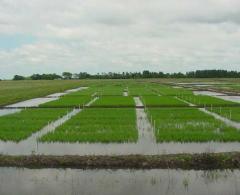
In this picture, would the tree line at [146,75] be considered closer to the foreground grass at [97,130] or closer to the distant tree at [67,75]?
the distant tree at [67,75]

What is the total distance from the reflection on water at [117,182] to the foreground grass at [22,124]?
3761 mm

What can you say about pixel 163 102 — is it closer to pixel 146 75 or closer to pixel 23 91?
pixel 23 91

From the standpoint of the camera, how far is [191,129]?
12.2 m

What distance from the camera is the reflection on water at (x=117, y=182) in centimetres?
617

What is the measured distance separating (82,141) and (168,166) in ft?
11.1

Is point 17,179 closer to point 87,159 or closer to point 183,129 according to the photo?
point 87,159

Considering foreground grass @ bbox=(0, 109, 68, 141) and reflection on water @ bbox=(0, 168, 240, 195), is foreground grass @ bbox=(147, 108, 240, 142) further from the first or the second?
foreground grass @ bbox=(0, 109, 68, 141)

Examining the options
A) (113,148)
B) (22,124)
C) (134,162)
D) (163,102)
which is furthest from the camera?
(163,102)

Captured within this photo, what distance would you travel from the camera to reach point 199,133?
11.2 meters

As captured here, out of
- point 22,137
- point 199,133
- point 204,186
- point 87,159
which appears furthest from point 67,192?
point 199,133

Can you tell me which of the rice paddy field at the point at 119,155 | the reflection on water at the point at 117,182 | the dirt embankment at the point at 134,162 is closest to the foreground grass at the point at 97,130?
the rice paddy field at the point at 119,155

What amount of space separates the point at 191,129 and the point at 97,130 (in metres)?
3.07

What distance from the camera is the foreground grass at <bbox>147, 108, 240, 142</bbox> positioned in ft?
34.3

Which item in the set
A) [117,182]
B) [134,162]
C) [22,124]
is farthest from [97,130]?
[117,182]
